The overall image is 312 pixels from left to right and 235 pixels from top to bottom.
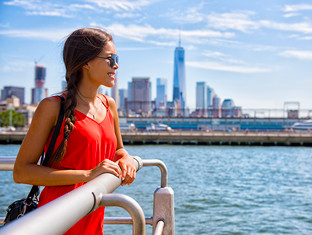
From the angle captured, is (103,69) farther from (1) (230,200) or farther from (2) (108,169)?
(1) (230,200)

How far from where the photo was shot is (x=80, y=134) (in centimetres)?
152

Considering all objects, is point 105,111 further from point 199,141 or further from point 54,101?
point 199,141

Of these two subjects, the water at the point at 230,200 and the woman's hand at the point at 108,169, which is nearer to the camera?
the woman's hand at the point at 108,169

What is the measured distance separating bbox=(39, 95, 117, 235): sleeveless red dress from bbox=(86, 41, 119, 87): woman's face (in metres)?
0.18

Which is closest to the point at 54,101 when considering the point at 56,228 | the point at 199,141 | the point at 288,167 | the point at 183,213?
the point at 56,228

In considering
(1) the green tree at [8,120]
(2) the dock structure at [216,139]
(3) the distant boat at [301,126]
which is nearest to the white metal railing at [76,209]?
(2) the dock structure at [216,139]

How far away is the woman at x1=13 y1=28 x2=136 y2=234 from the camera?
4.56ft

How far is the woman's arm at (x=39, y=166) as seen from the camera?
1379 mm

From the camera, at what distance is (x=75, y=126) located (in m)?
1.52

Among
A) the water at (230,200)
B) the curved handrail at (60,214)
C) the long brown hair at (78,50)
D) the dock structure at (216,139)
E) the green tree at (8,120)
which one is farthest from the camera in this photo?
the green tree at (8,120)

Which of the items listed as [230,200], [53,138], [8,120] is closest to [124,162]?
[53,138]

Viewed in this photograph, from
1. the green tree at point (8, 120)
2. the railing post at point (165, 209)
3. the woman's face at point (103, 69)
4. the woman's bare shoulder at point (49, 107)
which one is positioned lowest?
the green tree at point (8, 120)

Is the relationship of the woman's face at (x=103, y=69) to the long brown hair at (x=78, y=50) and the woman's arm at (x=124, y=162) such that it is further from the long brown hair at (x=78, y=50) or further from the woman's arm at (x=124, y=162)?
the woman's arm at (x=124, y=162)

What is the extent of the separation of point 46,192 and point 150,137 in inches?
2011
